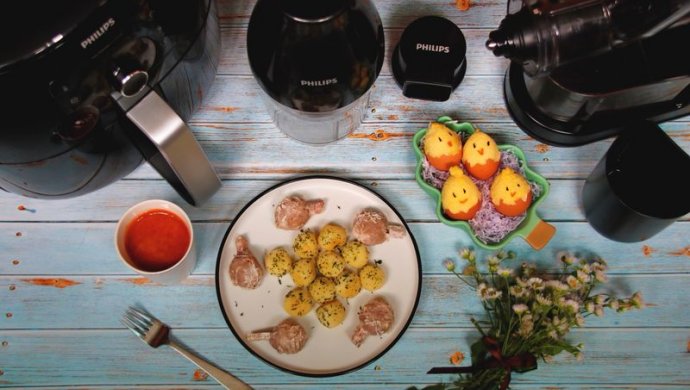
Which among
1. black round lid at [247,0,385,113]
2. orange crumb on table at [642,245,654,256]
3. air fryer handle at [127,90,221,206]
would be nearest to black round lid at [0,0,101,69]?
air fryer handle at [127,90,221,206]

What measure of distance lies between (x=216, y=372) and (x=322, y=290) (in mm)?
180

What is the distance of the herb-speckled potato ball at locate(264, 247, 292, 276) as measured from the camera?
2.56 ft

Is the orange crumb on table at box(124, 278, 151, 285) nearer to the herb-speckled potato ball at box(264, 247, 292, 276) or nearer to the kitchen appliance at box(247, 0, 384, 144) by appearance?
the herb-speckled potato ball at box(264, 247, 292, 276)

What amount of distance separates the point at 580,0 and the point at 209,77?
475 millimetres

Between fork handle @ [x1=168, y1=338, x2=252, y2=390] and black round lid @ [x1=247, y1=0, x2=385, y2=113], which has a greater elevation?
black round lid @ [x1=247, y1=0, x2=385, y2=113]

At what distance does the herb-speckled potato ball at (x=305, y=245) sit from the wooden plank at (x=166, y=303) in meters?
0.06

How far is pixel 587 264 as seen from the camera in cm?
80

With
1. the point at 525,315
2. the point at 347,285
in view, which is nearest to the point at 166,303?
the point at 347,285

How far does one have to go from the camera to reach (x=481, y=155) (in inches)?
30.4


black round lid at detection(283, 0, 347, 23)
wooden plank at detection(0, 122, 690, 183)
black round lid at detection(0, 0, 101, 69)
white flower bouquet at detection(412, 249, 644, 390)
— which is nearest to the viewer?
black round lid at detection(0, 0, 101, 69)

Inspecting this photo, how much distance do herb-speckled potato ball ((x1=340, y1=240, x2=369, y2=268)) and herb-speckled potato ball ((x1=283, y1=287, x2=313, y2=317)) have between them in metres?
0.07

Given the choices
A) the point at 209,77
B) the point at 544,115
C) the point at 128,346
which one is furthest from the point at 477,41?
the point at 128,346

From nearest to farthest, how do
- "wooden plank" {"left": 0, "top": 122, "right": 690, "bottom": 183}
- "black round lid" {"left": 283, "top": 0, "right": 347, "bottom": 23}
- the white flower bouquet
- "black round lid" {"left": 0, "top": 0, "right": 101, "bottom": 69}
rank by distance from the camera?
1. "black round lid" {"left": 0, "top": 0, "right": 101, "bottom": 69}
2. "black round lid" {"left": 283, "top": 0, "right": 347, "bottom": 23}
3. the white flower bouquet
4. "wooden plank" {"left": 0, "top": 122, "right": 690, "bottom": 183}

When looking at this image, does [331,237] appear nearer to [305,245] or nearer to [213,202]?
[305,245]
